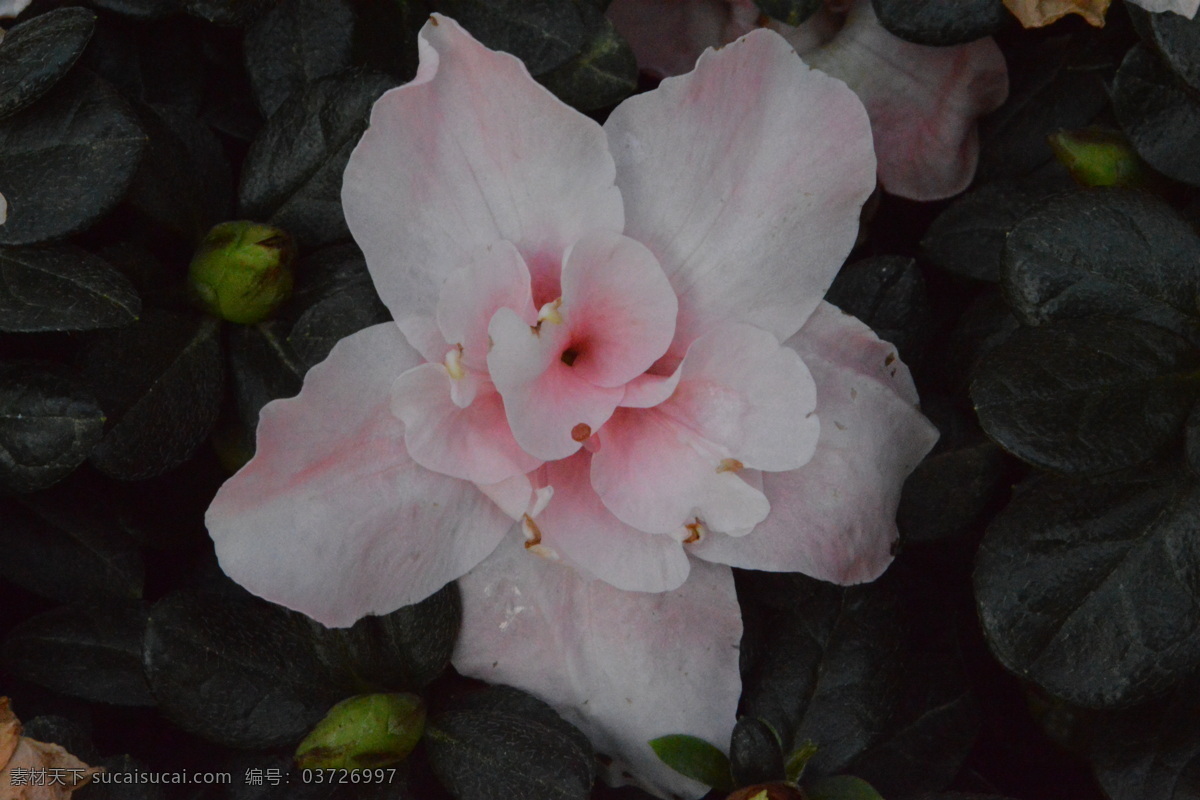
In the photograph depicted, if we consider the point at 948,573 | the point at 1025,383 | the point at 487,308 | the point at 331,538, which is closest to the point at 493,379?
the point at 487,308

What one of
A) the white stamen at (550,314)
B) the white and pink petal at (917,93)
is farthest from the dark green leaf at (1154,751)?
the white stamen at (550,314)

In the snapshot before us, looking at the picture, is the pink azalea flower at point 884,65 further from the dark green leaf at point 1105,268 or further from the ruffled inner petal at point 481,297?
the ruffled inner petal at point 481,297

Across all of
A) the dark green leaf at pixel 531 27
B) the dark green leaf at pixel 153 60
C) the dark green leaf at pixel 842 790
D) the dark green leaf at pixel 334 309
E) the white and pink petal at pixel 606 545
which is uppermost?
the dark green leaf at pixel 531 27

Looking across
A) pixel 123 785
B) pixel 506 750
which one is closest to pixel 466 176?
pixel 506 750

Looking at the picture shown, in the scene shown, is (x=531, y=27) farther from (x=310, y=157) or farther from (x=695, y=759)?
Answer: (x=695, y=759)

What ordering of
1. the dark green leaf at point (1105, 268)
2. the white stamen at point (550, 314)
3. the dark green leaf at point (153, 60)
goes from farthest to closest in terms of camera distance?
the dark green leaf at point (153, 60), the dark green leaf at point (1105, 268), the white stamen at point (550, 314)

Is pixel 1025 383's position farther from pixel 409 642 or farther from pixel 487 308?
pixel 409 642
